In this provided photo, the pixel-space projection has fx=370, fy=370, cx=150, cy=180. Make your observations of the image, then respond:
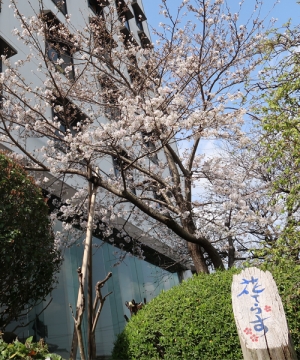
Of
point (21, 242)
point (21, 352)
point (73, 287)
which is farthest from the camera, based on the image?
point (73, 287)

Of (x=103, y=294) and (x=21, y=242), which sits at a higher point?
(x=21, y=242)

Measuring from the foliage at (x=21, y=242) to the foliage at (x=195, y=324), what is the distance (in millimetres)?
1363

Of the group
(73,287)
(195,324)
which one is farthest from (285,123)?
(73,287)

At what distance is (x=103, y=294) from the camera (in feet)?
33.8

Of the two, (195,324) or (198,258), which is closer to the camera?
(195,324)

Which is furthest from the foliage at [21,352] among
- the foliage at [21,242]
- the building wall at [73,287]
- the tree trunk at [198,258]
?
the tree trunk at [198,258]

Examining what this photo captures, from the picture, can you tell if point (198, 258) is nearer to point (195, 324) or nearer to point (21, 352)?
point (195, 324)

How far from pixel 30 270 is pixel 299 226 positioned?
3412mm

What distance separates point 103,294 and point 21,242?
248 inches

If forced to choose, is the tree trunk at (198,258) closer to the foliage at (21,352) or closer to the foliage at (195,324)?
the foliage at (195,324)

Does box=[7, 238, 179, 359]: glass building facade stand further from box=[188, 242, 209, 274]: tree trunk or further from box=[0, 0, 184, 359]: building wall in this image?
box=[188, 242, 209, 274]: tree trunk

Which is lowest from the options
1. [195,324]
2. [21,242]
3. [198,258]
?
[195,324]

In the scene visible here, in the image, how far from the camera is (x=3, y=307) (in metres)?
4.88

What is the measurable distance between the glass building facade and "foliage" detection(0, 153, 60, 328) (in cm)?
248
